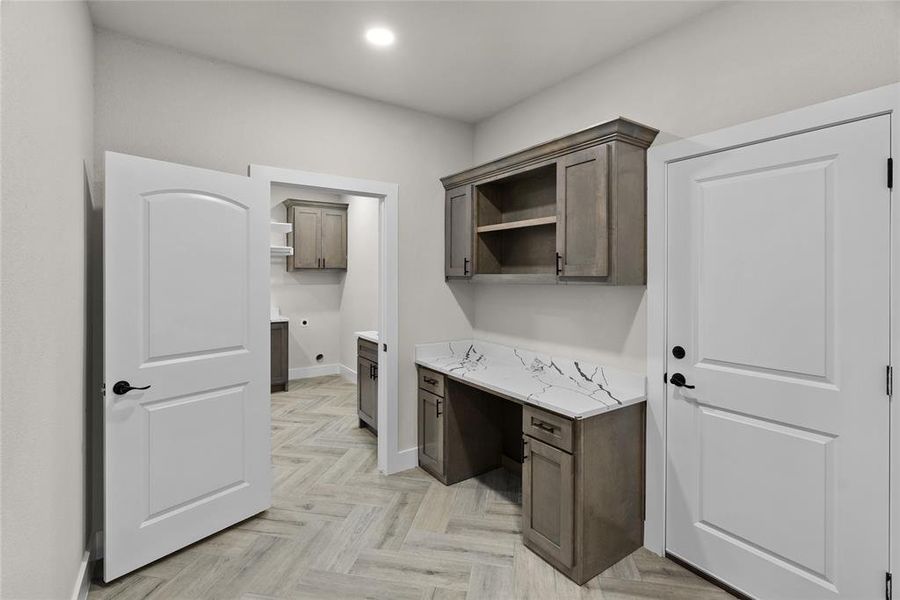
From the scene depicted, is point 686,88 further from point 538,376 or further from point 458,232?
point 538,376

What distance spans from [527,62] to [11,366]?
2.70 meters

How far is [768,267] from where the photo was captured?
1926 mm

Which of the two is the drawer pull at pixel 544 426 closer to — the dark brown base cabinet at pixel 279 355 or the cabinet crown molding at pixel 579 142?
the cabinet crown molding at pixel 579 142

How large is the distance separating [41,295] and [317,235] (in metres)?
4.84

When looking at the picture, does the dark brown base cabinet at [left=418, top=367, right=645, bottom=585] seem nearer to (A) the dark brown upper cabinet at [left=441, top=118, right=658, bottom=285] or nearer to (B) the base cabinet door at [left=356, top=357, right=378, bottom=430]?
(A) the dark brown upper cabinet at [left=441, top=118, right=658, bottom=285]

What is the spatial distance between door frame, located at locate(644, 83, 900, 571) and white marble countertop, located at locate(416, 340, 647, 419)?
0.21 m

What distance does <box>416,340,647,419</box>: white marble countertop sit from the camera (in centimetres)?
229

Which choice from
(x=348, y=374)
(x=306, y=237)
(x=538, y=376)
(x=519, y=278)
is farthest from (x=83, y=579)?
(x=306, y=237)

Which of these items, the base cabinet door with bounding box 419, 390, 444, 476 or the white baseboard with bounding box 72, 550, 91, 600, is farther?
the base cabinet door with bounding box 419, 390, 444, 476

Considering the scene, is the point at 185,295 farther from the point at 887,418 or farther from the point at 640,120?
the point at 887,418

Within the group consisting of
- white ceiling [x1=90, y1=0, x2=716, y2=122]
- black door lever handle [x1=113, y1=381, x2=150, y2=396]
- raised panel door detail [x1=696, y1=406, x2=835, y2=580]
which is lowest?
raised panel door detail [x1=696, y1=406, x2=835, y2=580]

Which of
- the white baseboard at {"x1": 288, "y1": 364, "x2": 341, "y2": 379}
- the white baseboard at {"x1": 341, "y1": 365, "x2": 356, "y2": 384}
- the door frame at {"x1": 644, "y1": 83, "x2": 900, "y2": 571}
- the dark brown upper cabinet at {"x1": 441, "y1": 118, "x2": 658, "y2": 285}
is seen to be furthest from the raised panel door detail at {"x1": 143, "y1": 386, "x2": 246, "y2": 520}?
the white baseboard at {"x1": 288, "y1": 364, "x2": 341, "y2": 379}

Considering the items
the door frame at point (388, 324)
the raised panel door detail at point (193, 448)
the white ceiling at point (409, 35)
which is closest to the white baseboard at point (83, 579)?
the raised panel door detail at point (193, 448)

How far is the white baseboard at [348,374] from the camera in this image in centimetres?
607
